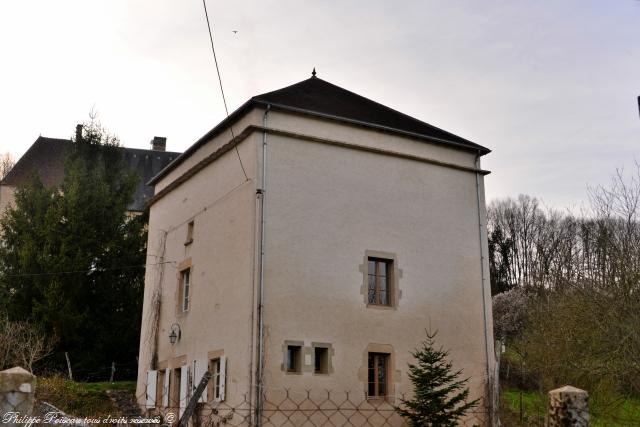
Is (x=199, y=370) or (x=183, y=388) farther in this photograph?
(x=183, y=388)

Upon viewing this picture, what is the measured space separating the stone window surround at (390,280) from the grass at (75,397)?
24.7 feet

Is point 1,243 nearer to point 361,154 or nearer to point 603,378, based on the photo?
point 361,154

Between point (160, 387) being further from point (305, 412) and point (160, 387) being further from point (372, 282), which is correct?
point (372, 282)

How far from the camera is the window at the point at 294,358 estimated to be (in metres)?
14.5

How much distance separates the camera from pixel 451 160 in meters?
18.4

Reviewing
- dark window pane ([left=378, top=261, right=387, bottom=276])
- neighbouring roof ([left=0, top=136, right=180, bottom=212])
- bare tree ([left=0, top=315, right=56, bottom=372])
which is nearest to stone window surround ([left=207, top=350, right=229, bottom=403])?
dark window pane ([left=378, top=261, right=387, bottom=276])

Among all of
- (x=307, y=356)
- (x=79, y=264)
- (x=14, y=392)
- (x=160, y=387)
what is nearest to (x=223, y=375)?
(x=307, y=356)

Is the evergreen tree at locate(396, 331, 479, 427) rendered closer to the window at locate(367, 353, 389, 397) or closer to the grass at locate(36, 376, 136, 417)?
the window at locate(367, 353, 389, 397)

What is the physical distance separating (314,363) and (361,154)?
17.9 ft

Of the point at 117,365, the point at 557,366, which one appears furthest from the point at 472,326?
the point at 117,365

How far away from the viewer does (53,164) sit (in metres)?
41.2

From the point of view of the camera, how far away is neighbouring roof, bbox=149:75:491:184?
16.3 m

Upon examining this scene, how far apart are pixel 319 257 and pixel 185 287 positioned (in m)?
5.02

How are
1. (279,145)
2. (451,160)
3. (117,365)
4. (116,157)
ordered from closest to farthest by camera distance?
(279,145) → (451,160) → (117,365) → (116,157)
